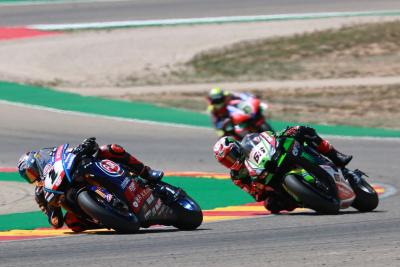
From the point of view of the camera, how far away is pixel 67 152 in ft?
36.1

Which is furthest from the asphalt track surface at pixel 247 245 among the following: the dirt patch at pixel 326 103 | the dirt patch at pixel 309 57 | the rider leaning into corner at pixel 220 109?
the dirt patch at pixel 309 57

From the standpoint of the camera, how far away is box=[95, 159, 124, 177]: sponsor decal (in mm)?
11039

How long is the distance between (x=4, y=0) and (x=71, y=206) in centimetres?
2976

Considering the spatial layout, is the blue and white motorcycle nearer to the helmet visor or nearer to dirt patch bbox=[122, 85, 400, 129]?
the helmet visor

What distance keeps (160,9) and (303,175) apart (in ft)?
85.6

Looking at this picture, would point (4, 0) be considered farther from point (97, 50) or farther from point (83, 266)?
point (83, 266)

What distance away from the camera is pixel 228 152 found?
1222 cm

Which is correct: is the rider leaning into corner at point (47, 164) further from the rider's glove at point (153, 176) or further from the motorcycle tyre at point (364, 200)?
the motorcycle tyre at point (364, 200)

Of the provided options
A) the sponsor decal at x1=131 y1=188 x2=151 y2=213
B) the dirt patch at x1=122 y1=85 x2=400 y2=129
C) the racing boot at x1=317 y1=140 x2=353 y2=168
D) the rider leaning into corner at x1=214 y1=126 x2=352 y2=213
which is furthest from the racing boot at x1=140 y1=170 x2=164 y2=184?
the dirt patch at x1=122 y1=85 x2=400 y2=129

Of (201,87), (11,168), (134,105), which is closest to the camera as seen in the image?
(11,168)

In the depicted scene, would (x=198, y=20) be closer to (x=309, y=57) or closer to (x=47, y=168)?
(x=309, y=57)

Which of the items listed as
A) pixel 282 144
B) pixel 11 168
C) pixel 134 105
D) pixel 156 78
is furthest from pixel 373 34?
pixel 282 144

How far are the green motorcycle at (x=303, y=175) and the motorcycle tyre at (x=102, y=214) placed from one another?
205 cm

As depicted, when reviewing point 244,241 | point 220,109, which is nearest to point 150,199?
point 244,241
